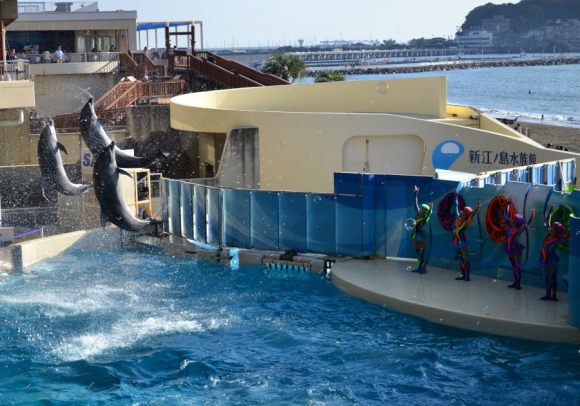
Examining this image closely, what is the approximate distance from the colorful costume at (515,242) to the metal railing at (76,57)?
27096mm

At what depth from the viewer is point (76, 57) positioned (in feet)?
111

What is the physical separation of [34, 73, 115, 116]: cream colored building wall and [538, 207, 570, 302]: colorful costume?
27.9 meters

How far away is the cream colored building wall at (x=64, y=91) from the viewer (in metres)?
33.2

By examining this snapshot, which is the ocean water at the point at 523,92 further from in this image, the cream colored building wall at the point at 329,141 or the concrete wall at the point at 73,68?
the cream colored building wall at the point at 329,141

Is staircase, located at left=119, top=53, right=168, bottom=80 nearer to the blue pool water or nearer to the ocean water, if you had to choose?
the blue pool water

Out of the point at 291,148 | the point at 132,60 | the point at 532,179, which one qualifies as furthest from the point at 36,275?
the point at 132,60

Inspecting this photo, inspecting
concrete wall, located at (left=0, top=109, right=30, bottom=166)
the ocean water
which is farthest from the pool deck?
the ocean water

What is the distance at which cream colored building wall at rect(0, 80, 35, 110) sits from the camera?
1905cm

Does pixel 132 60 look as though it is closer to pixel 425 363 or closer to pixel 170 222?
pixel 170 222

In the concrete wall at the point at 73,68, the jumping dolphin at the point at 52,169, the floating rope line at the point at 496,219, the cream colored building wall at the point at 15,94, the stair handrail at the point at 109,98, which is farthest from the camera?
the concrete wall at the point at 73,68

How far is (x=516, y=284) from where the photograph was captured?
11.0m

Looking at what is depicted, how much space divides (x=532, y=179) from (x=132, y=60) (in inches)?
1030

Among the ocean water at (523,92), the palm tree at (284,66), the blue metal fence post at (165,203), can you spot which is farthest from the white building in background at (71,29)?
the ocean water at (523,92)

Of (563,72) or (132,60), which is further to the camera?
(563,72)
